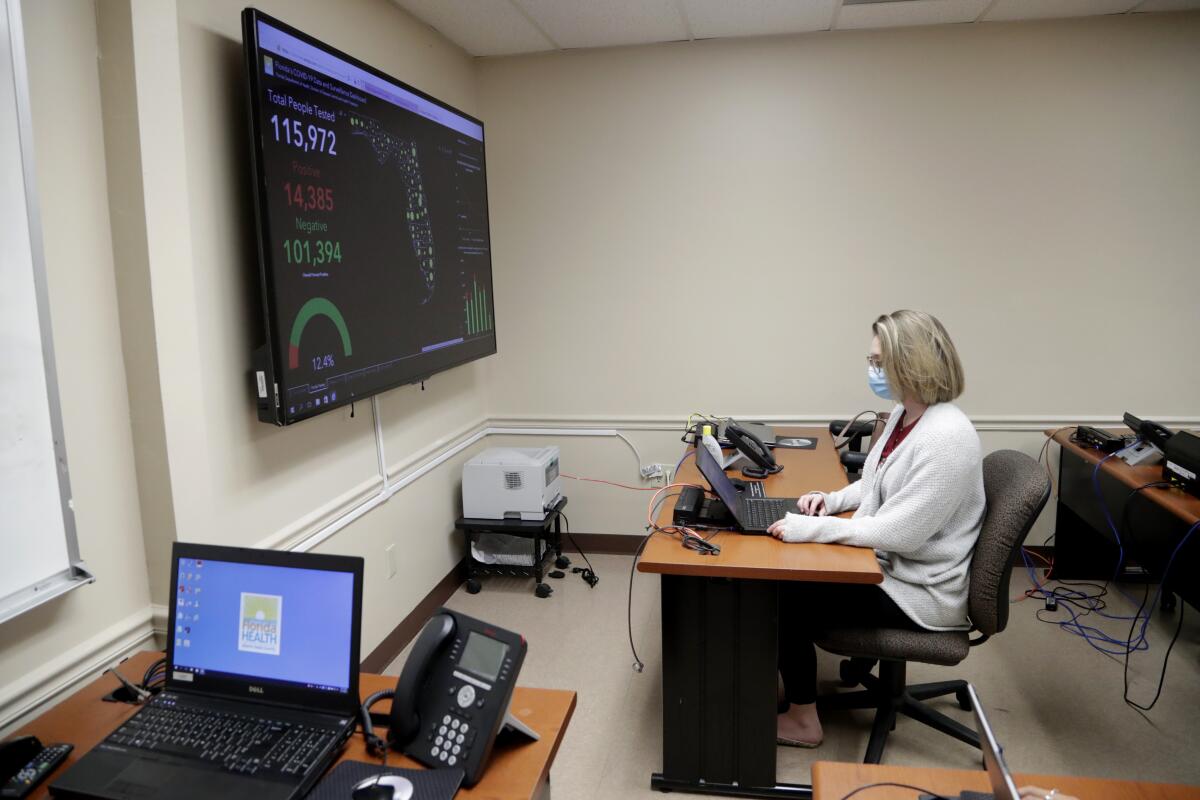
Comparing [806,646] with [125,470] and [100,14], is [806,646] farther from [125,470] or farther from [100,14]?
[100,14]

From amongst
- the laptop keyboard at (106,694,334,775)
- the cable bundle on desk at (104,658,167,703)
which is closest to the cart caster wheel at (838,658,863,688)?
the laptop keyboard at (106,694,334,775)

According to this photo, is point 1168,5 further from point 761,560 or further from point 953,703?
point 761,560

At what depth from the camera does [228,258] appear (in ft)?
6.97

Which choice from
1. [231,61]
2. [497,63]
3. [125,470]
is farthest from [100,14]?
[497,63]

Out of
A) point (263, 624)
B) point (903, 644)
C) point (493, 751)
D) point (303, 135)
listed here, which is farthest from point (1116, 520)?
point (303, 135)

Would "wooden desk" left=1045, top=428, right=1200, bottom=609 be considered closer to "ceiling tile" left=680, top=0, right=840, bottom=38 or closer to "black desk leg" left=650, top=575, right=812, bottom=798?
"black desk leg" left=650, top=575, right=812, bottom=798

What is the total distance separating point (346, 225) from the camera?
7.93 feet

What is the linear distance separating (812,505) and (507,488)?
1542 millimetres

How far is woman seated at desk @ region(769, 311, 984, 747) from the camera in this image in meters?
2.07

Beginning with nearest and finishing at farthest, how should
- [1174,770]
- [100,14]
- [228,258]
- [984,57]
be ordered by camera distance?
[100,14], [228,258], [1174,770], [984,57]

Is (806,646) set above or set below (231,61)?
below

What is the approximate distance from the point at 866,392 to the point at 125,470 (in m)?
3.10

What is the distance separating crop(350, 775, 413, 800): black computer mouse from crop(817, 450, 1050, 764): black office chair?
4.56ft

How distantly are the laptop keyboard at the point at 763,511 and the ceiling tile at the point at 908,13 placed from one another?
2.13 metres
